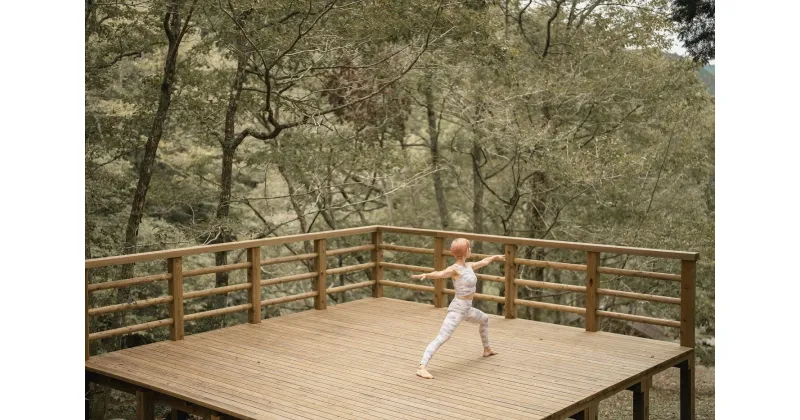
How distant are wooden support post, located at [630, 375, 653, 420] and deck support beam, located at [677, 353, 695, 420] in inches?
24.4

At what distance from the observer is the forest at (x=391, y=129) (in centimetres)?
1074

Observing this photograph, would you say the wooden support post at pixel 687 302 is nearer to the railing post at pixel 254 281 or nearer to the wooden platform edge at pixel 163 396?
the railing post at pixel 254 281

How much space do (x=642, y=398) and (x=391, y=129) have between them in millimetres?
7550

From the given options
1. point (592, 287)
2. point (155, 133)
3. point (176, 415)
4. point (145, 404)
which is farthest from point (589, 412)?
point (155, 133)

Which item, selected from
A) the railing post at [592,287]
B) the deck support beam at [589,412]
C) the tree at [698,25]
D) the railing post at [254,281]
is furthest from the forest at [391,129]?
the deck support beam at [589,412]

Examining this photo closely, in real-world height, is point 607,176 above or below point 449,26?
below

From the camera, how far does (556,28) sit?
13.2 meters

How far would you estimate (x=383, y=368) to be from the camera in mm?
6602

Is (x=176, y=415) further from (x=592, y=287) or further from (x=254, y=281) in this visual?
(x=592, y=287)

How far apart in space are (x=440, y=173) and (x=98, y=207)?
5624 mm
